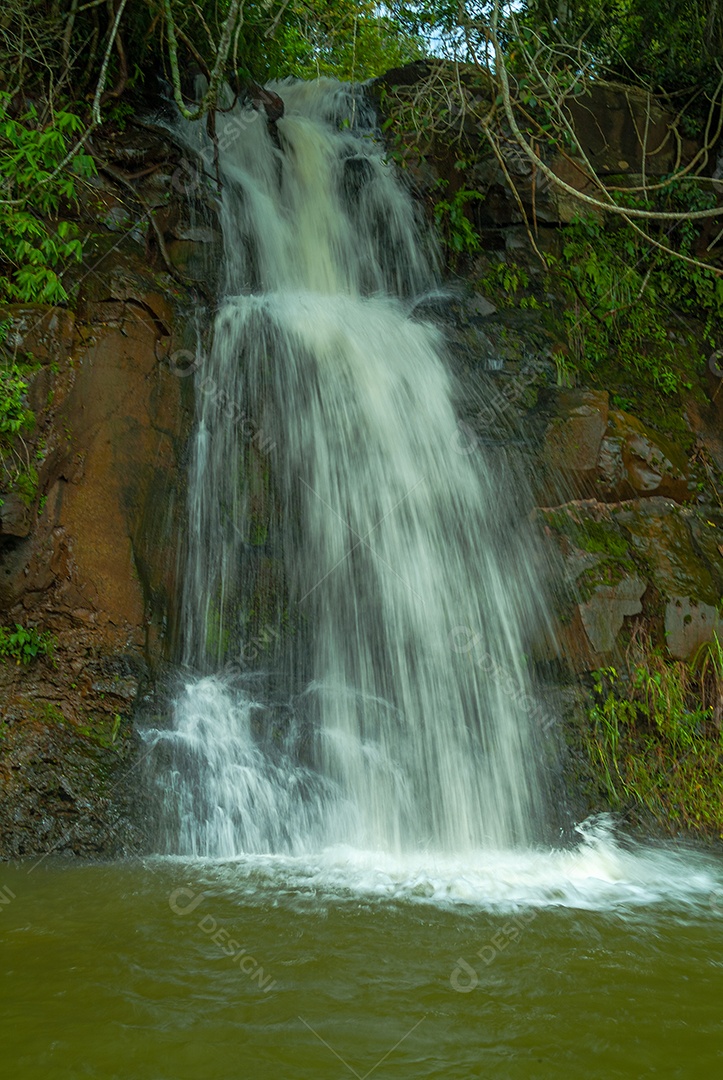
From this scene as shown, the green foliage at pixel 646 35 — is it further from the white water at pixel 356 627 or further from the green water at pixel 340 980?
the green water at pixel 340 980

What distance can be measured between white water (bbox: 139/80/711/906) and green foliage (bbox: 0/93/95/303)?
123cm

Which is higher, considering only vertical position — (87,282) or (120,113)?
(120,113)

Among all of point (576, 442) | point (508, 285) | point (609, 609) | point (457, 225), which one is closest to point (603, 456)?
point (576, 442)

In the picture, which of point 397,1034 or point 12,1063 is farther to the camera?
point 397,1034

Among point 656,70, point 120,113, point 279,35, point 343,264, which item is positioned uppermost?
point 279,35

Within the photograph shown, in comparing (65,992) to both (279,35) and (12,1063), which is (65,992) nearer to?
(12,1063)

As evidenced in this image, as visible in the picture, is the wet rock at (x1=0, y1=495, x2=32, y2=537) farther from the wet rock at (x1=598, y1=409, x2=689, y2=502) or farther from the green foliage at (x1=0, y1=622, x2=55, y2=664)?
the wet rock at (x1=598, y1=409, x2=689, y2=502)

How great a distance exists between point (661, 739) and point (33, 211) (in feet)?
18.7

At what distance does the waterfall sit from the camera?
490 centimetres

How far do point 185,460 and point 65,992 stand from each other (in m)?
3.72

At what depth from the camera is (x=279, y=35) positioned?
9.26 m

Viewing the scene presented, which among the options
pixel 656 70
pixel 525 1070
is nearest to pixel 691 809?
pixel 525 1070

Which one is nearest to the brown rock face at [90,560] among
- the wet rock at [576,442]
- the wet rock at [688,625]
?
the wet rock at [576,442]

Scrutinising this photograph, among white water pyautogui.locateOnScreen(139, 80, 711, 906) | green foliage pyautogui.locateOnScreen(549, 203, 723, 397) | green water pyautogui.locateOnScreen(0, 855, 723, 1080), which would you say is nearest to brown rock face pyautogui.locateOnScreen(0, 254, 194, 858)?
white water pyautogui.locateOnScreen(139, 80, 711, 906)
